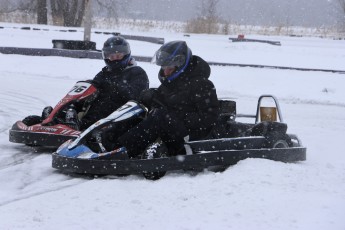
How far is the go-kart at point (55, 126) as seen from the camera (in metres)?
Result: 6.10

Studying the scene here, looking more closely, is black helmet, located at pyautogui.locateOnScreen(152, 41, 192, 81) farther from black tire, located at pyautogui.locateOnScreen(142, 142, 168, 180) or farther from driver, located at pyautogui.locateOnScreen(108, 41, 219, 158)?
black tire, located at pyautogui.locateOnScreen(142, 142, 168, 180)

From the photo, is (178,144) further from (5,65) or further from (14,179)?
(5,65)

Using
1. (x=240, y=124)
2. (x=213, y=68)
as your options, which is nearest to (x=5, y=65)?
(x=213, y=68)

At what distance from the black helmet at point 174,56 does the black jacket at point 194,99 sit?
7cm

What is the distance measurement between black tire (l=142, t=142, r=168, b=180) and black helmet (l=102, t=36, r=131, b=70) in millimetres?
1669

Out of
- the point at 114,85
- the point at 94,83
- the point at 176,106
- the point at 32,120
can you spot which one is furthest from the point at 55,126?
the point at 176,106

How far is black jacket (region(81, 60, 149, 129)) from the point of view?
6523 mm

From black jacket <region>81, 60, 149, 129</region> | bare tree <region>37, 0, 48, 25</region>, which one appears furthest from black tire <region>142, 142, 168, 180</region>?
bare tree <region>37, 0, 48, 25</region>

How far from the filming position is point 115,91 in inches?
261

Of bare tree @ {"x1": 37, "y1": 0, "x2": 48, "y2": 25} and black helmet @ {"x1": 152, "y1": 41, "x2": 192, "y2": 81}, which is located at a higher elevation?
black helmet @ {"x1": 152, "y1": 41, "x2": 192, "y2": 81}

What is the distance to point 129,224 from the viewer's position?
12.8 feet

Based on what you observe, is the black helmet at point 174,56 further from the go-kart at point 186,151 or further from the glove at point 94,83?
the glove at point 94,83

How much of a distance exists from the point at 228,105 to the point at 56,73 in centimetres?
870

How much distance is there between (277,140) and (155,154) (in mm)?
1345
